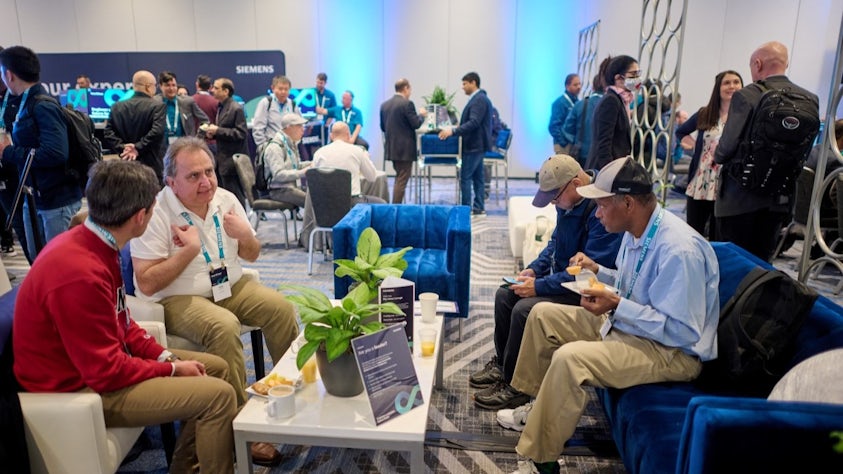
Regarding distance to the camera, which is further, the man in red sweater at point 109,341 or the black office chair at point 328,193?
the black office chair at point 328,193

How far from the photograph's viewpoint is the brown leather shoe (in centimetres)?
225

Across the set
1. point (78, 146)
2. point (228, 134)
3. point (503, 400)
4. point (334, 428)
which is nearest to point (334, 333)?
point (334, 428)

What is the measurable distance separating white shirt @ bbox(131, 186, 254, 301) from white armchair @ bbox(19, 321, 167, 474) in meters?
0.75

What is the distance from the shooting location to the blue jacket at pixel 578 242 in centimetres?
261

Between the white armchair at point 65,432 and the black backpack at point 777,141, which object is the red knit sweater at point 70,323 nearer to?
the white armchair at point 65,432

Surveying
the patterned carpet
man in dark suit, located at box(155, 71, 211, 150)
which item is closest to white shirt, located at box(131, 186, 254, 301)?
the patterned carpet

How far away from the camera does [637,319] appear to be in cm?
198

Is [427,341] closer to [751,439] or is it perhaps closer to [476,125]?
[751,439]

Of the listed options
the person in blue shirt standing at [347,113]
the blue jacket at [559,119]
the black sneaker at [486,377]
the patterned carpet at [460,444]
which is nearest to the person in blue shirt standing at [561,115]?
the blue jacket at [559,119]

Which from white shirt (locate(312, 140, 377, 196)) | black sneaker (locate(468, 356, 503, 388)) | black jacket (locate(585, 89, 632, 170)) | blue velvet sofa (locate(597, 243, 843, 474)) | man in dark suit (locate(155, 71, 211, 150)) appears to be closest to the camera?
blue velvet sofa (locate(597, 243, 843, 474))

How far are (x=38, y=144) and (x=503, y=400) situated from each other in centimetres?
332

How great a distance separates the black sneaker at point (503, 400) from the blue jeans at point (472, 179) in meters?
4.42

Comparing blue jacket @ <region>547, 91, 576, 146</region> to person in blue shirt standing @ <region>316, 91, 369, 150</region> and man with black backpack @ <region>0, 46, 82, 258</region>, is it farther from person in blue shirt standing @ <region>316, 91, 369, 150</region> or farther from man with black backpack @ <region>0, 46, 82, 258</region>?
man with black backpack @ <region>0, 46, 82, 258</region>

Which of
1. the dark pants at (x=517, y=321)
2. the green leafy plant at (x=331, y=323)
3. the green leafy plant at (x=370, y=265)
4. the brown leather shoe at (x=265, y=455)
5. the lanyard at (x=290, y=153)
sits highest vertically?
the lanyard at (x=290, y=153)
